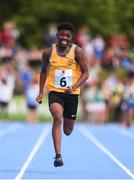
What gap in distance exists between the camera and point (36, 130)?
2441cm

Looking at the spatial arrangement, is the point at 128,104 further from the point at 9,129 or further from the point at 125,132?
the point at 9,129

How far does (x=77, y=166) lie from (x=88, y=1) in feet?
94.9

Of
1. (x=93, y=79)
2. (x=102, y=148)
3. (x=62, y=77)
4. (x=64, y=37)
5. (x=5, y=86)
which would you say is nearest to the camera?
(x=64, y=37)

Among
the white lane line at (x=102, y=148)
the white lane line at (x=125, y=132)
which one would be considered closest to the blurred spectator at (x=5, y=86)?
the white lane line at (x=102, y=148)

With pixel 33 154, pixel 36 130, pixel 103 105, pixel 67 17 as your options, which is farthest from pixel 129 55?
pixel 33 154

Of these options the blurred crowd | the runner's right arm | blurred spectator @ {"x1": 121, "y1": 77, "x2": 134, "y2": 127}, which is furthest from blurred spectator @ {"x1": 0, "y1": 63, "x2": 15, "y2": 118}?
the runner's right arm

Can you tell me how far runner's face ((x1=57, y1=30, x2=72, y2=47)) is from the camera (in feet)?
37.3

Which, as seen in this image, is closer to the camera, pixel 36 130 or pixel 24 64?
pixel 36 130

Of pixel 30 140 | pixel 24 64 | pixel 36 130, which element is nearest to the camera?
pixel 30 140

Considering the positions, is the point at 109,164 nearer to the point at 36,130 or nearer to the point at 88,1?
the point at 36,130

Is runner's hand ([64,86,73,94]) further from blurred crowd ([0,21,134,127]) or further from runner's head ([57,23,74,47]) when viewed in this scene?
blurred crowd ([0,21,134,127])

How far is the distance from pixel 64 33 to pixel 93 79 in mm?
18680

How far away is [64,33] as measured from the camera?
37.3 ft

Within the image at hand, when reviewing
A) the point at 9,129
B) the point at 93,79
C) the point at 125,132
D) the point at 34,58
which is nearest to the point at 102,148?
the point at 125,132
